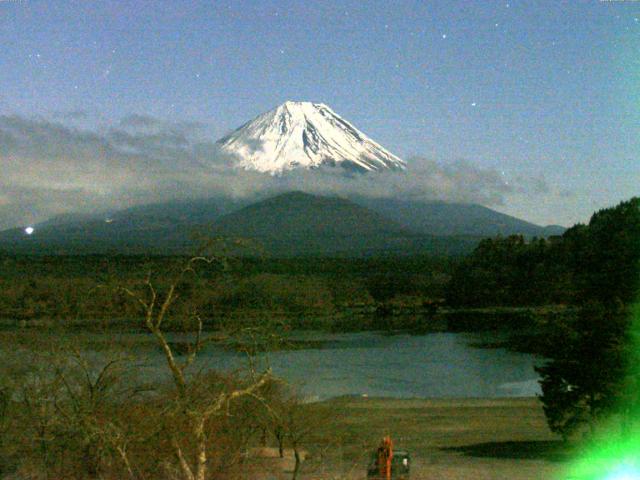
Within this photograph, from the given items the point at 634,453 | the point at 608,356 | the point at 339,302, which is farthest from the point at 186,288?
the point at 339,302

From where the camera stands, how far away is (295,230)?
5802 inches

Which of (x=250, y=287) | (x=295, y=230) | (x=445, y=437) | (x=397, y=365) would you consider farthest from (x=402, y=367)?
(x=295, y=230)

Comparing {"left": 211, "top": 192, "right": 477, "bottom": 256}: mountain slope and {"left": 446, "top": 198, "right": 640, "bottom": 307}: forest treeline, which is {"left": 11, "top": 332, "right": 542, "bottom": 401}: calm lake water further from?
{"left": 211, "top": 192, "right": 477, "bottom": 256}: mountain slope

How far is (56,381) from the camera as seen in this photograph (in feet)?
34.3

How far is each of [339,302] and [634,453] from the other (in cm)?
5397

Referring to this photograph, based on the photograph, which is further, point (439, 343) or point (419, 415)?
point (439, 343)

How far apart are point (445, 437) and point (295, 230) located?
417ft

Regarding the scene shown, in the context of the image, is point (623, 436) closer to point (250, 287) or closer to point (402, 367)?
point (402, 367)

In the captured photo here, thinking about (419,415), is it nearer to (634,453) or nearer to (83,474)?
(634,453)

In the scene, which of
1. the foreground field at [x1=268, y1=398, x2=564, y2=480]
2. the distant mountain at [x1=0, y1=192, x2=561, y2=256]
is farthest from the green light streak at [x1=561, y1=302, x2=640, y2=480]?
the distant mountain at [x1=0, y1=192, x2=561, y2=256]

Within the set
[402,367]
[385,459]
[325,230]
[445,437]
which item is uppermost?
[325,230]

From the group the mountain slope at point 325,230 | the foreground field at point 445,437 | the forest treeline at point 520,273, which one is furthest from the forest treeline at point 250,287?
the mountain slope at point 325,230

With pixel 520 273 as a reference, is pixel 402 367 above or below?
below

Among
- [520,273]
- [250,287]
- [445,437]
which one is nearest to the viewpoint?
[445,437]
